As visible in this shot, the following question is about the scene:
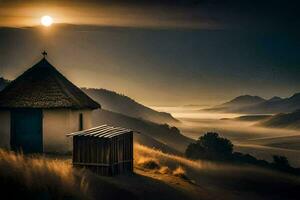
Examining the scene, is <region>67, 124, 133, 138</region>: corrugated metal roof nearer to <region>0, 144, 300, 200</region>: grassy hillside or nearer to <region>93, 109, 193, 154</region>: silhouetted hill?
<region>0, 144, 300, 200</region>: grassy hillside

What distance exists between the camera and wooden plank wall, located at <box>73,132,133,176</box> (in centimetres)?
2657

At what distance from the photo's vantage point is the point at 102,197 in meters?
22.8

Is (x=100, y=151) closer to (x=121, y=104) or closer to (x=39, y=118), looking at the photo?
(x=39, y=118)

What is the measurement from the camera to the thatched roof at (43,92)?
106 ft

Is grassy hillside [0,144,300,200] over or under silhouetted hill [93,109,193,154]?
under

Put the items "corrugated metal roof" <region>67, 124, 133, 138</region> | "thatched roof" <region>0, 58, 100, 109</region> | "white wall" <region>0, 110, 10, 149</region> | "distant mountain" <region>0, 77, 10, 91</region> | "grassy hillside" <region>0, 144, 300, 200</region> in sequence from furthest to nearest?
"distant mountain" <region>0, 77, 10, 91</region> → "white wall" <region>0, 110, 10, 149</region> → "thatched roof" <region>0, 58, 100, 109</region> → "corrugated metal roof" <region>67, 124, 133, 138</region> → "grassy hillside" <region>0, 144, 300, 200</region>

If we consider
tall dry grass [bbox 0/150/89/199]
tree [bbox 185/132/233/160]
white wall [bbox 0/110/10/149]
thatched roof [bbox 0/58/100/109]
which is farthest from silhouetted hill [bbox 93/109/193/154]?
tall dry grass [bbox 0/150/89/199]

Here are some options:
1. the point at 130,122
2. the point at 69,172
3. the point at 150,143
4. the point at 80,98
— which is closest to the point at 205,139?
the point at 150,143

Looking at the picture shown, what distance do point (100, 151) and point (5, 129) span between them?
9.03 m

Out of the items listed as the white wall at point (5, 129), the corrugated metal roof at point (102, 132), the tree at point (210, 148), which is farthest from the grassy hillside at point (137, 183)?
the tree at point (210, 148)

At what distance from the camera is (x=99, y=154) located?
26.8 m

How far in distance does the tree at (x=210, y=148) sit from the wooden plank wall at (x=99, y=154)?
21909 millimetres

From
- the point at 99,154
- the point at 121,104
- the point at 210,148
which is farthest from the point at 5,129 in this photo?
the point at 121,104

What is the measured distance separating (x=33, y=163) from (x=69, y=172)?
181 cm
